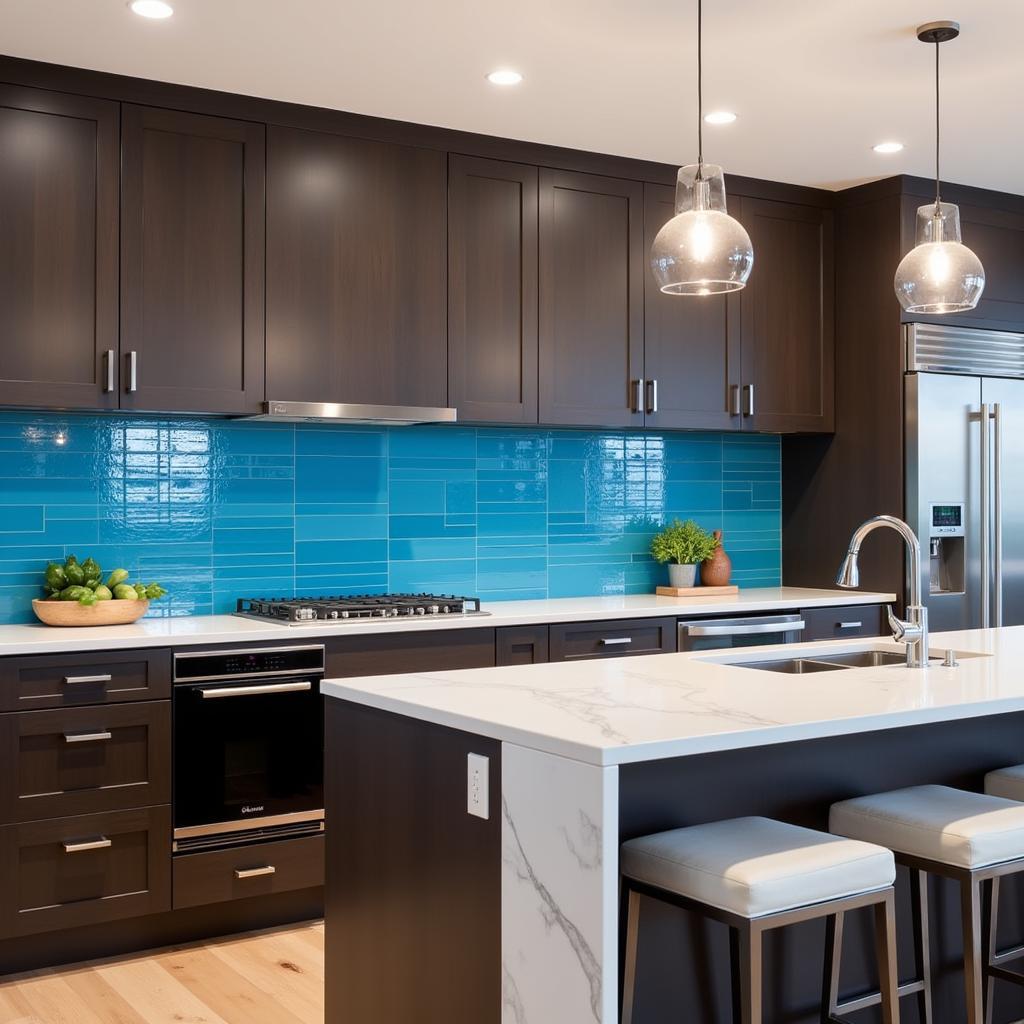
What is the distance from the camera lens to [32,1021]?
312 cm

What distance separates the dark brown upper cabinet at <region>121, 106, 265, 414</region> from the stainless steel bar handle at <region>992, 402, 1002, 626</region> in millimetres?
3084

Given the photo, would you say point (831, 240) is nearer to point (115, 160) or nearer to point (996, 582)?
point (996, 582)

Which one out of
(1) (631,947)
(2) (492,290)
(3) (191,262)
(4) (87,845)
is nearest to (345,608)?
(4) (87,845)

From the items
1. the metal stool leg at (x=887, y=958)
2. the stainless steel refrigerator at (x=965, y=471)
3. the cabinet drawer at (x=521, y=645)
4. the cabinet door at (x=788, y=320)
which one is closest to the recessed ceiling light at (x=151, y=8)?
the cabinet drawer at (x=521, y=645)

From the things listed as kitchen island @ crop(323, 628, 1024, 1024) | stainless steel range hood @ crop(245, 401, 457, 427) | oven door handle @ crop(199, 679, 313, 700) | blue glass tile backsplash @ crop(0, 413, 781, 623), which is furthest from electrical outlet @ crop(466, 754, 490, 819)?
blue glass tile backsplash @ crop(0, 413, 781, 623)

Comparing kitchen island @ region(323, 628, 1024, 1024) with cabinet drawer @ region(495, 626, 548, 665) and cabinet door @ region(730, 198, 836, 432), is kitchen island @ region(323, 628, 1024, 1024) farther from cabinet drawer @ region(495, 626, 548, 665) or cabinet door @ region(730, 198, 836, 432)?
cabinet door @ region(730, 198, 836, 432)

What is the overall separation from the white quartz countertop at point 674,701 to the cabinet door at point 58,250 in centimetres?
160

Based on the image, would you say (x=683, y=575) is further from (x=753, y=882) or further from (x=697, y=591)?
(x=753, y=882)

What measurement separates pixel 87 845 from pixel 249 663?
68cm

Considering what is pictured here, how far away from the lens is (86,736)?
3.48 m

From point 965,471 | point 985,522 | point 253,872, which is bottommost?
point 253,872

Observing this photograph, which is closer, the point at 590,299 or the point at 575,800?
the point at 575,800

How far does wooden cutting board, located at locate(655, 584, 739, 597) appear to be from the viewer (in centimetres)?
513

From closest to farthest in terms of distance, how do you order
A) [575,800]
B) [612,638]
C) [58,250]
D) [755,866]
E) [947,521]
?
1. [575,800]
2. [755,866]
3. [58,250]
4. [612,638]
5. [947,521]
